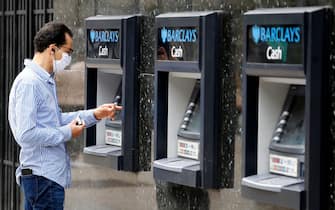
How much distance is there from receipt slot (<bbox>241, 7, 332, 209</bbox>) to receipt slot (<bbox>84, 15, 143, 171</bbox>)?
60.3 inches

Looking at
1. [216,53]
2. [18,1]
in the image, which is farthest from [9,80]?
[216,53]

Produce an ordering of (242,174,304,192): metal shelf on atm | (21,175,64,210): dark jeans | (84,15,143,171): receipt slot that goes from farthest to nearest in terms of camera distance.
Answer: (84,15,143,171): receipt slot, (21,175,64,210): dark jeans, (242,174,304,192): metal shelf on atm

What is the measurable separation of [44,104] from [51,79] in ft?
0.63

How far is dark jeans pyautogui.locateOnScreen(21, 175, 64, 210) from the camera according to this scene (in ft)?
19.6

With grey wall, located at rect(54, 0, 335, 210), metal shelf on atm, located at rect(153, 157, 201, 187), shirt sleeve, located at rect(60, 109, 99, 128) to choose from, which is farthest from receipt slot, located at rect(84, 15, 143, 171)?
metal shelf on atm, located at rect(153, 157, 201, 187)

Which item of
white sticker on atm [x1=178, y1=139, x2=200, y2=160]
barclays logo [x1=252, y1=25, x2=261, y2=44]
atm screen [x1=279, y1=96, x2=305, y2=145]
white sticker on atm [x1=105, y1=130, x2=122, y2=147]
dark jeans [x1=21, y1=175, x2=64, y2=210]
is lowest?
dark jeans [x1=21, y1=175, x2=64, y2=210]

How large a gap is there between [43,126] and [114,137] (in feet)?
3.39

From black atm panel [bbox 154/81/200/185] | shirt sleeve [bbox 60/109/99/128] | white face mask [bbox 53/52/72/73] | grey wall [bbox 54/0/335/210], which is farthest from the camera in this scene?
shirt sleeve [bbox 60/109/99/128]

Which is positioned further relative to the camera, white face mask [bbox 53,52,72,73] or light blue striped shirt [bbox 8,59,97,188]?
white face mask [bbox 53,52,72,73]

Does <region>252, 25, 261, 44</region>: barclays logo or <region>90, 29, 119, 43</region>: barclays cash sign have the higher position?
<region>252, 25, 261, 44</region>: barclays logo

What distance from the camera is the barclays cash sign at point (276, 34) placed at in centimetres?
483

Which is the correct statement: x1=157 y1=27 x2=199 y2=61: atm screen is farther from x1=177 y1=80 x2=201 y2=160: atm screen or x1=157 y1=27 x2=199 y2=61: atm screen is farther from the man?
the man

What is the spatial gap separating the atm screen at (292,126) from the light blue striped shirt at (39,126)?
1469 millimetres

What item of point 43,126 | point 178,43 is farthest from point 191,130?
point 43,126
